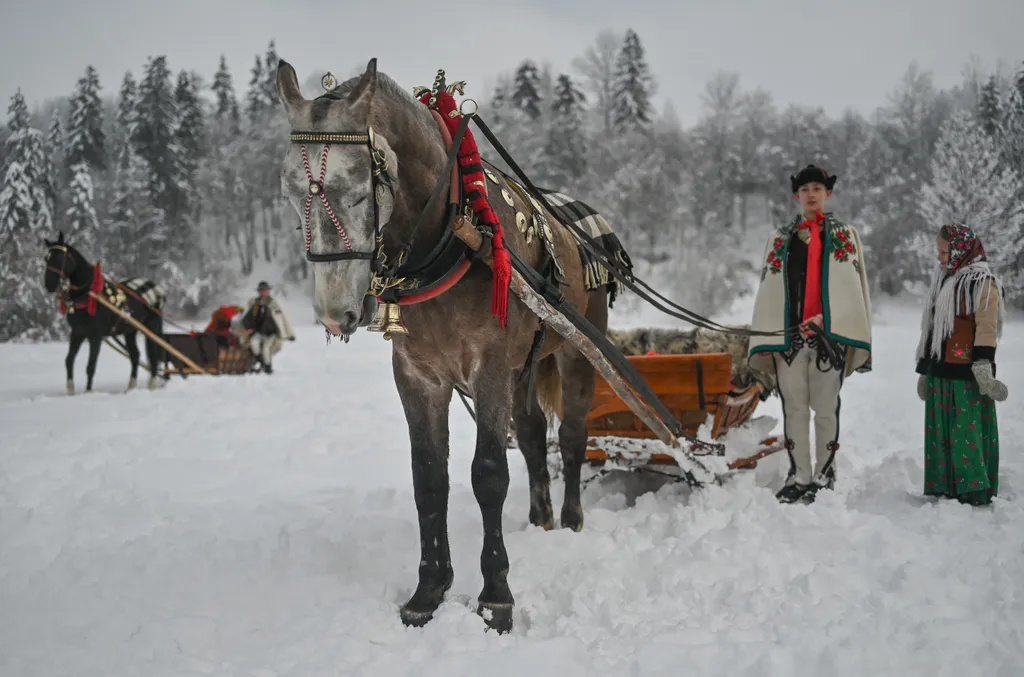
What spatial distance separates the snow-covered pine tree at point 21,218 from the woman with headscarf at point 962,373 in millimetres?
6689

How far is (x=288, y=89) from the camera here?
2383mm

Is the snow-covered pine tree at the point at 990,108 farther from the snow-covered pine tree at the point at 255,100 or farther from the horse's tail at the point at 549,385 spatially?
the snow-covered pine tree at the point at 255,100

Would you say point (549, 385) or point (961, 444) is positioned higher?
point (549, 385)

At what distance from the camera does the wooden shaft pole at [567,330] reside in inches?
104

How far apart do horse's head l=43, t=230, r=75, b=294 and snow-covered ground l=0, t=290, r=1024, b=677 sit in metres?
3.84

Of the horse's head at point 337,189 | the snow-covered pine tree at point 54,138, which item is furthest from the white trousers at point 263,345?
the horse's head at point 337,189

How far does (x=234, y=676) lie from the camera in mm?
2322

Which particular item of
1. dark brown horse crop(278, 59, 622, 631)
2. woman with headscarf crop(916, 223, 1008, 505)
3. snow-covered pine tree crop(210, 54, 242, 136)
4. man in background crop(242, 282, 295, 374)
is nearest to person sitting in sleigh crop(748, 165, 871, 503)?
woman with headscarf crop(916, 223, 1008, 505)

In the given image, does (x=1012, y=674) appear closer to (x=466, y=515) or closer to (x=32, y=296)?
(x=466, y=515)

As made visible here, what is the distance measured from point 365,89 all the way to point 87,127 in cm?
596

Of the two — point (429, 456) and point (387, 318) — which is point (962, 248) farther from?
point (387, 318)

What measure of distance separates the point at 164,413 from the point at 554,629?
7002 millimetres

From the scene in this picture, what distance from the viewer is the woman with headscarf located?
403 centimetres

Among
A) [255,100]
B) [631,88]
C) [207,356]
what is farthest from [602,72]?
[207,356]
